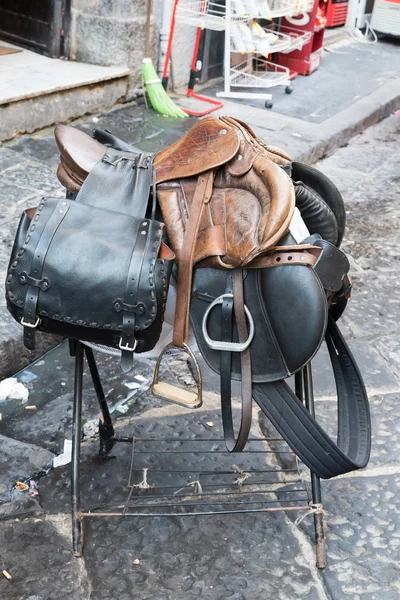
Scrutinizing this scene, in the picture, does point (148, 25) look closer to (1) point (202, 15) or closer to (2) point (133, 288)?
(1) point (202, 15)

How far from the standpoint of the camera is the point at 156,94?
5500 millimetres

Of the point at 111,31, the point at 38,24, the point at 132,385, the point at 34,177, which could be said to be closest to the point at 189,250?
the point at 132,385

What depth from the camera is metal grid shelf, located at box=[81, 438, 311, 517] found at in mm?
2266

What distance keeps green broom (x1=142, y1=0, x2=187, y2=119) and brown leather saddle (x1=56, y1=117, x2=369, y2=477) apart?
3.61 metres

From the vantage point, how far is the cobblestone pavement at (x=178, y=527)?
2.04m

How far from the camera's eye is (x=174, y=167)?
6.29 ft

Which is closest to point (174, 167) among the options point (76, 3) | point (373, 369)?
point (373, 369)

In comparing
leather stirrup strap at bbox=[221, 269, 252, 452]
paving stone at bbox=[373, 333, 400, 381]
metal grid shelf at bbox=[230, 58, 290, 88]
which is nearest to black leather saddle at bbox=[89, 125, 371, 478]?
leather stirrup strap at bbox=[221, 269, 252, 452]

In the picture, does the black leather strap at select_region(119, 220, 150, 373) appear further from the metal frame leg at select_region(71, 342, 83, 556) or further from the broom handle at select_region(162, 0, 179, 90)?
the broom handle at select_region(162, 0, 179, 90)

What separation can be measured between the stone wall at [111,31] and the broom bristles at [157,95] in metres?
0.08

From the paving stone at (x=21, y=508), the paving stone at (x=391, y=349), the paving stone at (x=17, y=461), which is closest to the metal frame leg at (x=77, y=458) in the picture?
the paving stone at (x=21, y=508)

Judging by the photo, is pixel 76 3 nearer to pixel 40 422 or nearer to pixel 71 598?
pixel 40 422

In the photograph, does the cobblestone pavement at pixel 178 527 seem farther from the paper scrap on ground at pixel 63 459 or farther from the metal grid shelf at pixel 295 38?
the metal grid shelf at pixel 295 38

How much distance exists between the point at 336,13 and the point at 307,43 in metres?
2.45
